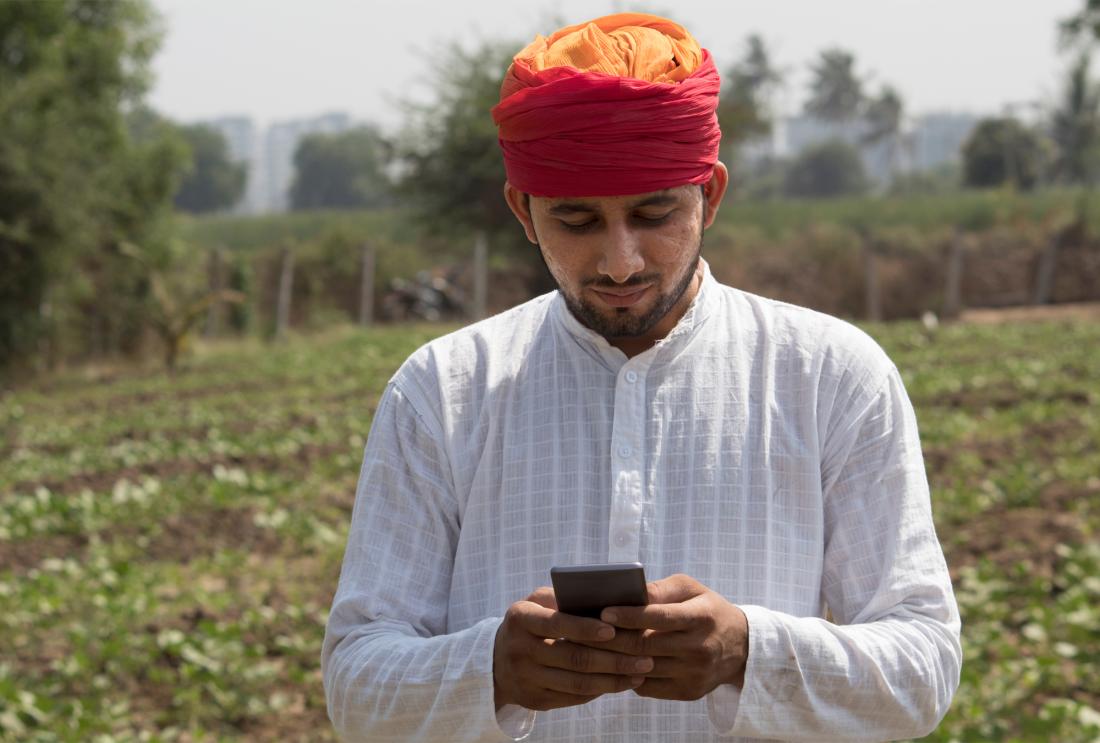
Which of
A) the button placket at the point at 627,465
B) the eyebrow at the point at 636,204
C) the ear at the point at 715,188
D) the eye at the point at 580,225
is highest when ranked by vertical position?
the ear at the point at 715,188

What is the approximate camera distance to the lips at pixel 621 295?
1.79 m

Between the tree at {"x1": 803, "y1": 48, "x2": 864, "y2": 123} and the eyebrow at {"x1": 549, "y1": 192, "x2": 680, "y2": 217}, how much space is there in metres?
100

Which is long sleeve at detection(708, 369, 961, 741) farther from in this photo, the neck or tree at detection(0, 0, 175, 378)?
tree at detection(0, 0, 175, 378)

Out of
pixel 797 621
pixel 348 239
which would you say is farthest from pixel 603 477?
pixel 348 239

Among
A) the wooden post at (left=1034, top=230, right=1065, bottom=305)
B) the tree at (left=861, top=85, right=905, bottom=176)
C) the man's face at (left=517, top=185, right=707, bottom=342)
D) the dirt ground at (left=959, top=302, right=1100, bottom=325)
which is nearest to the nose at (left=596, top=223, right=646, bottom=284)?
the man's face at (left=517, top=185, right=707, bottom=342)

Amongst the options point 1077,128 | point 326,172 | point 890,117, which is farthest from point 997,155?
point 326,172

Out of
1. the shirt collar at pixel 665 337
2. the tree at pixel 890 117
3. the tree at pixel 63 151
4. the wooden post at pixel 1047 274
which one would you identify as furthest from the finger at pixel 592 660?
the tree at pixel 890 117

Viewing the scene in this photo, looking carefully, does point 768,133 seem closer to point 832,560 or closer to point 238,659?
point 238,659

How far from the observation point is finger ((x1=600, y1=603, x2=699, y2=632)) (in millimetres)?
1537

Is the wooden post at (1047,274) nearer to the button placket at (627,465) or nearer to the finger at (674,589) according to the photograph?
the button placket at (627,465)

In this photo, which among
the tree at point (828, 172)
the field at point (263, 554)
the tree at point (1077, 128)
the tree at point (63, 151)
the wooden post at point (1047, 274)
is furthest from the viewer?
the tree at point (828, 172)

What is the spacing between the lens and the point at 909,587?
1711 mm

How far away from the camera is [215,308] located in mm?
22672

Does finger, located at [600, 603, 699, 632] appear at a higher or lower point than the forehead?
lower
